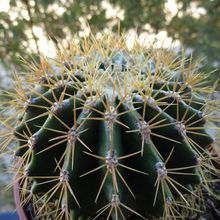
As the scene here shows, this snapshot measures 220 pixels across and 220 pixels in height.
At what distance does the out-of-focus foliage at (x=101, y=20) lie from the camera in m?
1.46

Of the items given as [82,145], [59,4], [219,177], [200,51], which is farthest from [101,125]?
[200,51]

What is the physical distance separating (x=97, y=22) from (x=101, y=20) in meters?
0.02

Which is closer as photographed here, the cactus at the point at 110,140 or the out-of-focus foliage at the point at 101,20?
the cactus at the point at 110,140

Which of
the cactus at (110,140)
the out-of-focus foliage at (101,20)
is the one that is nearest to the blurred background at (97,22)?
the out-of-focus foliage at (101,20)

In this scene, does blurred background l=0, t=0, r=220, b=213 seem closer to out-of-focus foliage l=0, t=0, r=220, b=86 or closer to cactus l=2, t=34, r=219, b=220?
out-of-focus foliage l=0, t=0, r=220, b=86

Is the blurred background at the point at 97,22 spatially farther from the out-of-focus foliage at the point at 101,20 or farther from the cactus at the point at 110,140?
the cactus at the point at 110,140

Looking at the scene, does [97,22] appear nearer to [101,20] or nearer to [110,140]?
[101,20]

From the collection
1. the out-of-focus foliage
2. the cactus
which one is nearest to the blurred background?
the out-of-focus foliage

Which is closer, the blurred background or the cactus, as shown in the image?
the cactus

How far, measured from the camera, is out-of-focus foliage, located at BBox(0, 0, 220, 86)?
4.79 ft

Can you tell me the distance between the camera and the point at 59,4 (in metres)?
1.50

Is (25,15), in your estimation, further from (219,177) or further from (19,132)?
(219,177)

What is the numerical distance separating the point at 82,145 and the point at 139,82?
0.17m

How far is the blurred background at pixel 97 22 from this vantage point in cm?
145
